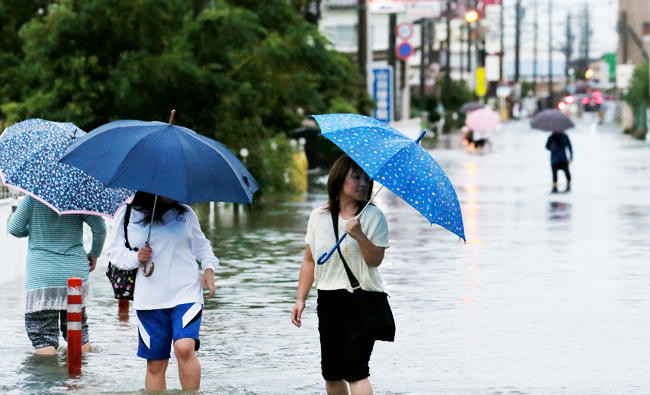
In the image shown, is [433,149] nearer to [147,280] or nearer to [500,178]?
[500,178]

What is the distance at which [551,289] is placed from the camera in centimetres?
1408

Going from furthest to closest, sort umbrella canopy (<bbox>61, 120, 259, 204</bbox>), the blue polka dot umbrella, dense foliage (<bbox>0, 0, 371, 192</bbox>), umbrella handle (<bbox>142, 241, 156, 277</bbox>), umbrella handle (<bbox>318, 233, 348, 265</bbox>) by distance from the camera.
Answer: dense foliage (<bbox>0, 0, 371, 192</bbox>) < umbrella handle (<bbox>142, 241, 156, 277</bbox>) < umbrella canopy (<bbox>61, 120, 259, 204</bbox>) < umbrella handle (<bbox>318, 233, 348, 265</bbox>) < the blue polka dot umbrella

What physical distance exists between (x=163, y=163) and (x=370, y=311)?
1.28 m

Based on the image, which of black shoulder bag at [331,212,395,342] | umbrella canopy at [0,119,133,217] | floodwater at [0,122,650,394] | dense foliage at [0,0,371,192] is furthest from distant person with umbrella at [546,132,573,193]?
black shoulder bag at [331,212,395,342]

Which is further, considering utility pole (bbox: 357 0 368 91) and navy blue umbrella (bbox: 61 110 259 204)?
utility pole (bbox: 357 0 368 91)

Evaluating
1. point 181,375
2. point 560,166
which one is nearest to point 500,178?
point 560,166

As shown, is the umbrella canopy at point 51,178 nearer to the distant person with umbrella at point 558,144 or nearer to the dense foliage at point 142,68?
the dense foliage at point 142,68

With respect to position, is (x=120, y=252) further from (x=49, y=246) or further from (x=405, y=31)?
(x=405, y=31)

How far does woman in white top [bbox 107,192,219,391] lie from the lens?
7.67 metres

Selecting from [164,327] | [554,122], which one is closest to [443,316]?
[164,327]

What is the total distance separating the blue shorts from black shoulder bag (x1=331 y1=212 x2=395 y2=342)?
910mm

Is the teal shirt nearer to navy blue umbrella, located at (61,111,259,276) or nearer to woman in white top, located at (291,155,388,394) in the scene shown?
navy blue umbrella, located at (61,111,259,276)

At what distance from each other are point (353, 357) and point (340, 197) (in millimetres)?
787

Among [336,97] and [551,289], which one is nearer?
[551,289]
